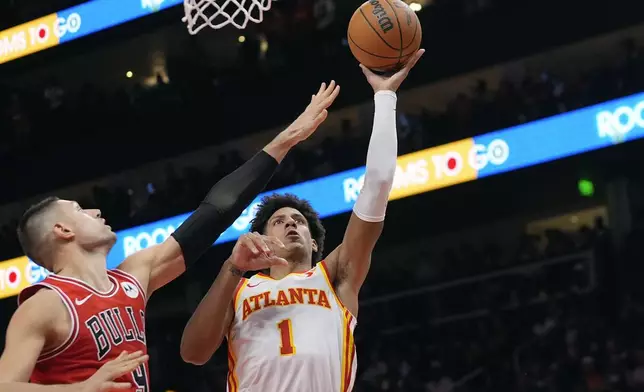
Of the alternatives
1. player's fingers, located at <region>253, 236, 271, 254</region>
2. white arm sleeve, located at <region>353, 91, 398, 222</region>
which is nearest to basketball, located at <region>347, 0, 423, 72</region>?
white arm sleeve, located at <region>353, 91, 398, 222</region>

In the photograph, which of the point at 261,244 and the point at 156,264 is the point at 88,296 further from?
the point at 261,244

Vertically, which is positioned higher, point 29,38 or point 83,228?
point 29,38

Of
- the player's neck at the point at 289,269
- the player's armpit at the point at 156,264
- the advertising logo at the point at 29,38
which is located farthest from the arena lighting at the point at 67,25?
the player's armpit at the point at 156,264

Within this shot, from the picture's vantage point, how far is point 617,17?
1099 centimetres

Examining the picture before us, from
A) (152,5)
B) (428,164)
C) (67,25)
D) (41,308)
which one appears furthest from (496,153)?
(41,308)

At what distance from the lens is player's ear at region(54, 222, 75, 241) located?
331 cm

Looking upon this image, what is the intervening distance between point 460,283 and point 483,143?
55.2 inches

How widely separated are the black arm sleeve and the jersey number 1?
39cm

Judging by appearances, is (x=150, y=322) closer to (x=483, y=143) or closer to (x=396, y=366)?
(x=396, y=366)

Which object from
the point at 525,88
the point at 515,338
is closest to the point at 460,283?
the point at 515,338

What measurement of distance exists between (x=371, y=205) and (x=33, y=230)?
115 cm

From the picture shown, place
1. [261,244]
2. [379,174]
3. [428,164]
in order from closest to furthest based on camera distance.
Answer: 1. [261,244]
2. [379,174]
3. [428,164]

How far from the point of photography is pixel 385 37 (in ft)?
12.9

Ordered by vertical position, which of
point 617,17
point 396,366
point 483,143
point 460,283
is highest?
point 617,17
